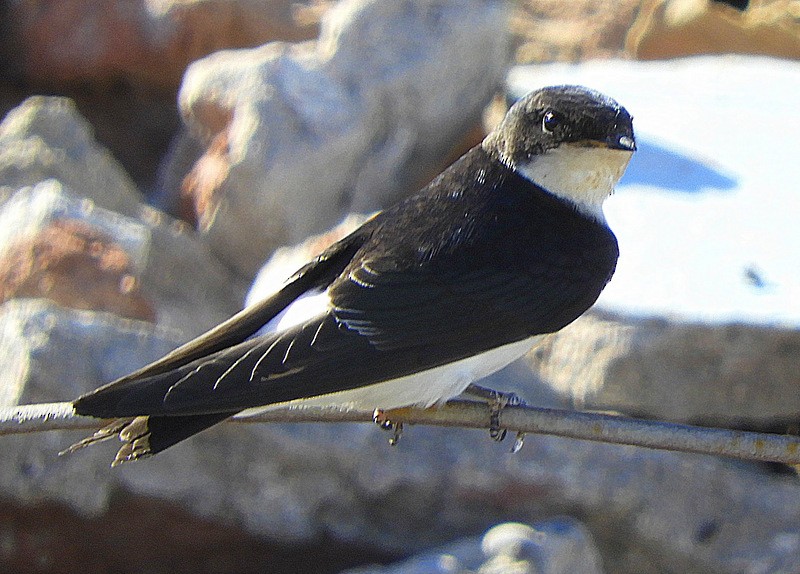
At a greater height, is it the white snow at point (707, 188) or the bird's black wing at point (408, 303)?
the bird's black wing at point (408, 303)

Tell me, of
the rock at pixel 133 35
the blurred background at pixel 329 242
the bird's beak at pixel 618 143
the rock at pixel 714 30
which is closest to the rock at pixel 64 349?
the blurred background at pixel 329 242

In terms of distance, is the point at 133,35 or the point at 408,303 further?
the point at 133,35

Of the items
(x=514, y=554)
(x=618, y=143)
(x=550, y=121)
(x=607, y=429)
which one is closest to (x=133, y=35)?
(x=514, y=554)

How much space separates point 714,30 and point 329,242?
2.52 m

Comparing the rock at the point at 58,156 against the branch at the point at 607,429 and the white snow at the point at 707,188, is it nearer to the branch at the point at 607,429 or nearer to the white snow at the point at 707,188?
the white snow at the point at 707,188

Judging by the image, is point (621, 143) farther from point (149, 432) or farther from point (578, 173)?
point (149, 432)

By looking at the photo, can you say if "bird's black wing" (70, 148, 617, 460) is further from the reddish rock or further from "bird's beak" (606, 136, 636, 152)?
the reddish rock

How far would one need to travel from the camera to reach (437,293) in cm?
219

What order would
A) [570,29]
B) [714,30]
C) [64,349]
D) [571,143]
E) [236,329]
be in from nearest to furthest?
[236,329], [571,143], [64,349], [714,30], [570,29]

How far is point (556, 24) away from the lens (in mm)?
6090

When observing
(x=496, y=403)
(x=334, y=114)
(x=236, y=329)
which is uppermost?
(x=236, y=329)

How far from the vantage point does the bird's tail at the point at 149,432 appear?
1.92 meters

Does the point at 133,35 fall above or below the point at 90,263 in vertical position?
below

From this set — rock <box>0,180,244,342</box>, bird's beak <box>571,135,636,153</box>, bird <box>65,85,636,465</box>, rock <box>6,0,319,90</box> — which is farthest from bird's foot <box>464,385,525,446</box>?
rock <box>6,0,319,90</box>
